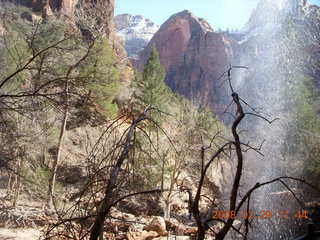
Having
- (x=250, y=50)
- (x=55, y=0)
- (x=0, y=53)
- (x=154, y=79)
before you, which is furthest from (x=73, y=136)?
(x=250, y=50)

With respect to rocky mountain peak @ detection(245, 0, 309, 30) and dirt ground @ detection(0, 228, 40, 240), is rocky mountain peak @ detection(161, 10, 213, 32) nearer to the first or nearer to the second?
rocky mountain peak @ detection(245, 0, 309, 30)

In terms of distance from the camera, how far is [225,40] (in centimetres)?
5084

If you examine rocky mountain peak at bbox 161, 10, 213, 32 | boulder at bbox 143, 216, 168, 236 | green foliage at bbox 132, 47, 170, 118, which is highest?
rocky mountain peak at bbox 161, 10, 213, 32

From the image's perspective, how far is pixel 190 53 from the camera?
49938 mm

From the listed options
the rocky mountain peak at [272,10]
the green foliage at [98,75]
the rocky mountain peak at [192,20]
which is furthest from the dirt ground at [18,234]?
the rocky mountain peak at [192,20]

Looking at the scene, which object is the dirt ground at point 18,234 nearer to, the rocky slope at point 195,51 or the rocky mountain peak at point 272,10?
the rocky mountain peak at point 272,10

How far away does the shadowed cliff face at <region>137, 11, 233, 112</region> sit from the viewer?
48.0 metres

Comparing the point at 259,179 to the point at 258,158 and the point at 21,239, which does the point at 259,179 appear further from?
the point at 21,239

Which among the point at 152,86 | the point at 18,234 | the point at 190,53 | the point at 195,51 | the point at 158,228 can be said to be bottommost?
the point at 18,234

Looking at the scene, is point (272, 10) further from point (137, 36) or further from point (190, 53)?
point (137, 36)

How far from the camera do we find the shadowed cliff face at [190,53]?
4803 centimetres

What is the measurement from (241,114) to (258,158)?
44.9 feet

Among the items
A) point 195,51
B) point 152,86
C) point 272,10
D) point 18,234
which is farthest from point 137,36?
point 18,234

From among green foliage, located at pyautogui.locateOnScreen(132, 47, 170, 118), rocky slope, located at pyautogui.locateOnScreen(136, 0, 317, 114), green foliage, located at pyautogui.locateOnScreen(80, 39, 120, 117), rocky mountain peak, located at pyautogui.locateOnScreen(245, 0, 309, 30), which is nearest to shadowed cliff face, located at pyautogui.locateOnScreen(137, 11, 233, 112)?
rocky slope, located at pyautogui.locateOnScreen(136, 0, 317, 114)
